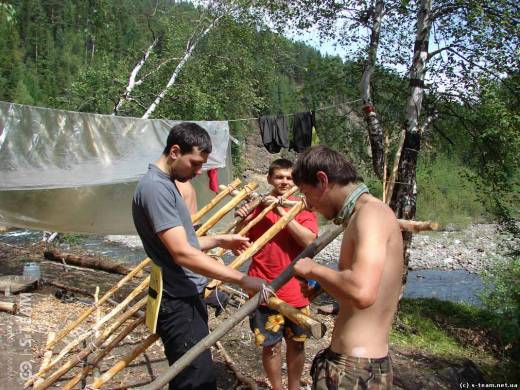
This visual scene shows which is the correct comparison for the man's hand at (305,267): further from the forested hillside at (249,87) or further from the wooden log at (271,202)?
the forested hillside at (249,87)

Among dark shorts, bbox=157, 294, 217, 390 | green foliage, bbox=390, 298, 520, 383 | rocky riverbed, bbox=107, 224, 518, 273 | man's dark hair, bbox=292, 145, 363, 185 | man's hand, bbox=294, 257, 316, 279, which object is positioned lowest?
rocky riverbed, bbox=107, 224, 518, 273

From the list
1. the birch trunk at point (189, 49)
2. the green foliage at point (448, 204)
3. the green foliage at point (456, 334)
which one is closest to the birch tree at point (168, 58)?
the birch trunk at point (189, 49)

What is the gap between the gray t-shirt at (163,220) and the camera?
2.08 meters

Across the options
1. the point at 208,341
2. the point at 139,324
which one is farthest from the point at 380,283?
the point at 139,324

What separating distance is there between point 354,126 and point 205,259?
7.41m

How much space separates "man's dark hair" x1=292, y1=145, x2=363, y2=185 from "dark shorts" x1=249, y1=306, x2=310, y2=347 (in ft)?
4.70

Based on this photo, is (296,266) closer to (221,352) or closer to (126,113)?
(221,352)

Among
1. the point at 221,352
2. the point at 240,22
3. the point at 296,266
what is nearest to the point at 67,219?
the point at 221,352

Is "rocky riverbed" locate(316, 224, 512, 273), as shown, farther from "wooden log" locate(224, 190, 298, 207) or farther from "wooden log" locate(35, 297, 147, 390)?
"wooden log" locate(35, 297, 147, 390)

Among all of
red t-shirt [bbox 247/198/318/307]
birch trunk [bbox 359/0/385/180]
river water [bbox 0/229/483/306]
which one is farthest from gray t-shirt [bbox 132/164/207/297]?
river water [bbox 0/229/483/306]

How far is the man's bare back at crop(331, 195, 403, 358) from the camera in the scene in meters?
1.68

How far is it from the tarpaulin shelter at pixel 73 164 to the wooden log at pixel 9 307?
1.12 m

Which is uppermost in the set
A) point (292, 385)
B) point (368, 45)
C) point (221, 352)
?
point (368, 45)

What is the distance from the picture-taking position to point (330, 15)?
8203 millimetres
